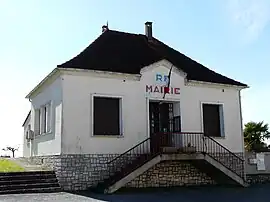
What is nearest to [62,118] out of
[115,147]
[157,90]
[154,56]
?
[115,147]

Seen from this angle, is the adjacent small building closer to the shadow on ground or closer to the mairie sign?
the mairie sign

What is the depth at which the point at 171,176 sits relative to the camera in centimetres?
1722

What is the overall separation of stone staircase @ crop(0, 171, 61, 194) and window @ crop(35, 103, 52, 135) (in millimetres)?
3042

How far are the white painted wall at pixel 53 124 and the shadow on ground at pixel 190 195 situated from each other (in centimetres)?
302

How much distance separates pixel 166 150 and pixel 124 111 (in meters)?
2.61

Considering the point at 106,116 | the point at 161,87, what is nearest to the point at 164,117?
the point at 161,87

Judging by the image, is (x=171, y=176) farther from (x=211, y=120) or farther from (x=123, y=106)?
(x=123, y=106)

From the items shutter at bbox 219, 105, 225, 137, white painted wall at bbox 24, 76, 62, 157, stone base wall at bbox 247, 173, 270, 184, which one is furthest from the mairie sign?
stone base wall at bbox 247, 173, 270, 184

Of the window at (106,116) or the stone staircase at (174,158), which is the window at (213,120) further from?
the window at (106,116)

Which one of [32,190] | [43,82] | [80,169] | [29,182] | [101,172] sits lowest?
[32,190]

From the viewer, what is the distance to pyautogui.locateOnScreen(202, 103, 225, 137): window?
61.4ft

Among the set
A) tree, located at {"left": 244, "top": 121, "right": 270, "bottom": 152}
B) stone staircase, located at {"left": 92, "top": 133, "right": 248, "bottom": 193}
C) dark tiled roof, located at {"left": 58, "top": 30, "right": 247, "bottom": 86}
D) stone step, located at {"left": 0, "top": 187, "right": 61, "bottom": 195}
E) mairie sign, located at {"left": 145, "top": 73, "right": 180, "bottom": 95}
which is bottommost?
stone step, located at {"left": 0, "top": 187, "right": 61, "bottom": 195}

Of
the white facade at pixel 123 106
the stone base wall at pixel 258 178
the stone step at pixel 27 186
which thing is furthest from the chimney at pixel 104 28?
the stone base wall at pixel 258 178

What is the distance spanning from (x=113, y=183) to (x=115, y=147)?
2.23m
